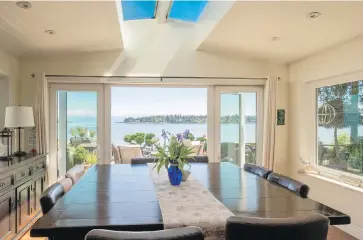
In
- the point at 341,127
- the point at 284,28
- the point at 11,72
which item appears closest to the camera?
the point at 284,28

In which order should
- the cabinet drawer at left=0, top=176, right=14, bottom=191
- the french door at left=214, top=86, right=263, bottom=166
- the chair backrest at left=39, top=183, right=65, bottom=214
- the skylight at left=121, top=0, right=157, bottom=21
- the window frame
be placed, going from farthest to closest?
the french door at left=214, top=86, right=263, bottom=166, the skylight at left=121, top=0, right=157, bottom=21, the window frame, the cabinet drawer at left=0, top=176, right=14, bottom=191, the chair backrest at left=39, top=183, right=65, bottom=214

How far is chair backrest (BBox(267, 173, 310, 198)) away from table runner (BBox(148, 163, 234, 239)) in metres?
0.65

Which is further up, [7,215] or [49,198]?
[49,198]

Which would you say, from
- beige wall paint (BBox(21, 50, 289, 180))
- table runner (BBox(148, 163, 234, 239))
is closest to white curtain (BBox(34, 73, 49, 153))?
beige wall paint (BBox(21, 50, 289, 180))

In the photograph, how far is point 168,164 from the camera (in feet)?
7.94

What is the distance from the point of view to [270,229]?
1.31m

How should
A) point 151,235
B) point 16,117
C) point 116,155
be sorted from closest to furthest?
point 151,235 < point 16,117 < point 116,155

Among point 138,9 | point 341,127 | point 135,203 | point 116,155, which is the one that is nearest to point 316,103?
point 341,127

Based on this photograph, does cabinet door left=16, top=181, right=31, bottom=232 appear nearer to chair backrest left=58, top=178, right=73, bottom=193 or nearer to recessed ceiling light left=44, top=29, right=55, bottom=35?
chair backrest left=58, top=178, right=73, bottom=193

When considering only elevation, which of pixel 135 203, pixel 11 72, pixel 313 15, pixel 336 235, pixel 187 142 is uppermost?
pixel 313 15

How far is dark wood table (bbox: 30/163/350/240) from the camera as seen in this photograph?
4.88ft

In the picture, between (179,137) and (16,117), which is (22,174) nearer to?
(16,117)

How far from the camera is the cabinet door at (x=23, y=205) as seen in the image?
333 centimetres

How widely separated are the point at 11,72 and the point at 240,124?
3480mm
